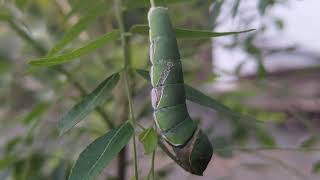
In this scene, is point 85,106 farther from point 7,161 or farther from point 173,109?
point 7,161

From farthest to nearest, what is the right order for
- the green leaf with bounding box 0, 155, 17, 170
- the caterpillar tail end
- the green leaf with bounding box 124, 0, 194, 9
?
the green leaf with bounding box 0, 155, 17, 170 → the green leaf with bounding box 124, 0, 194, 9 → the caterpillar tail end

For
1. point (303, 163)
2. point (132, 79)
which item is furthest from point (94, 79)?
point (303, 163)

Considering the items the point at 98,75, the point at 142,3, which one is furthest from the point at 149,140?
the point at 98,75

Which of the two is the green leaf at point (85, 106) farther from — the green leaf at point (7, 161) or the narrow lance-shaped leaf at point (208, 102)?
the green leaf at point (7, 161)

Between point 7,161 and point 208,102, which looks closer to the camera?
point 208,102

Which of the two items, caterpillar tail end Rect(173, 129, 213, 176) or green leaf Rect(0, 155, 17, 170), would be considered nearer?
caterpillar tail end Rect(173, 129, 213, 176)

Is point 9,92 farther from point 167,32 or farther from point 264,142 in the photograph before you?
point 167,32

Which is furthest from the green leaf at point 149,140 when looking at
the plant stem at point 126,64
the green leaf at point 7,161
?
the green leaf at point 7,161

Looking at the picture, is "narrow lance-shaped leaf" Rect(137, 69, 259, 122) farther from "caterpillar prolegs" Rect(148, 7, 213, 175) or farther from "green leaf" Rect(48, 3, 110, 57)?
"green leaf" Rect(48, 3, 110, 57)

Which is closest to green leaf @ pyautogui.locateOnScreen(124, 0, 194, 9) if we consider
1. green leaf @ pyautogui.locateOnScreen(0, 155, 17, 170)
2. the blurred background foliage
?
the blurred background foliage
